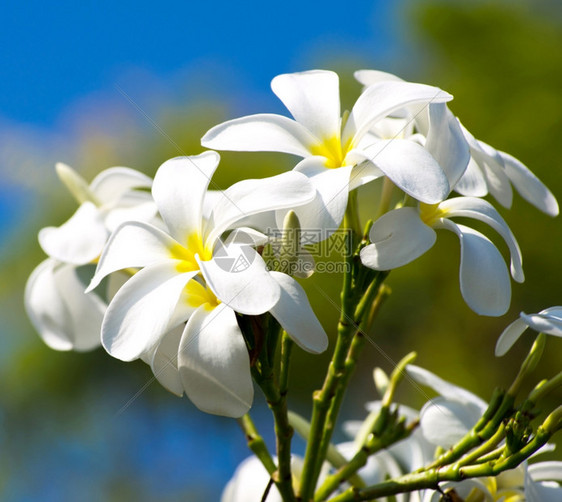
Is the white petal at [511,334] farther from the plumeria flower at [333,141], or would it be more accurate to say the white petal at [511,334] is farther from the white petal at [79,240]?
the white petal at [79,240]

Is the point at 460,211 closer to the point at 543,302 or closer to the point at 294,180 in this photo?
the point at 294,180

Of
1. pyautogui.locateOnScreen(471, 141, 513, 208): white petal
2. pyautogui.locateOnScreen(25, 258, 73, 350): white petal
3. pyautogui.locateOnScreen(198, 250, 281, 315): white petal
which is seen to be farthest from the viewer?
pyautogui.locateOnScreen(25, 258, 73, 350): white petal

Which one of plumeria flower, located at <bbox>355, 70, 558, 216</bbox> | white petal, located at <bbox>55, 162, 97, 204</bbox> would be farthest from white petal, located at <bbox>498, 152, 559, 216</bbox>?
white petal, located at <bbox>55, 162, 97, 204</bbox>

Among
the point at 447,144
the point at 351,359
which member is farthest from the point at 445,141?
the point at 351,359

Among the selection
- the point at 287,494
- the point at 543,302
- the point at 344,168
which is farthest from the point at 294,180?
the point at 543,302

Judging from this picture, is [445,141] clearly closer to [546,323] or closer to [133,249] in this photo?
[546,323]

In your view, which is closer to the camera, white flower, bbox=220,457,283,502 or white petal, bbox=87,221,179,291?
white petal, bbox=87,221,179,291

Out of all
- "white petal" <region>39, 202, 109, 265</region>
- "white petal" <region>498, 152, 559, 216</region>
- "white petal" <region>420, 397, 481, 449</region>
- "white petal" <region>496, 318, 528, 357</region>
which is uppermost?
"white petal" <region>39, 202, 109, 265</region>

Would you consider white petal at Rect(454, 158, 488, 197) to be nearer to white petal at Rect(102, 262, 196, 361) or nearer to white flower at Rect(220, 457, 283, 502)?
white petal at Rect(102, 262, 196, 361)
